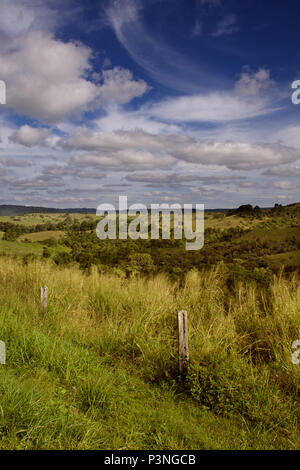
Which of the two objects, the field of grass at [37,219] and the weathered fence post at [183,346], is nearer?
the weathered fence post at [183,346]

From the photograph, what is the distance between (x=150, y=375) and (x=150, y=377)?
1.5 inches

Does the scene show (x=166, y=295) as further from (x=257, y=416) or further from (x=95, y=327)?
(x=257, y=416)

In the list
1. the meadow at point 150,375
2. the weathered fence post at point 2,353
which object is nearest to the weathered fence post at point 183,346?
the meadow at point 150,375

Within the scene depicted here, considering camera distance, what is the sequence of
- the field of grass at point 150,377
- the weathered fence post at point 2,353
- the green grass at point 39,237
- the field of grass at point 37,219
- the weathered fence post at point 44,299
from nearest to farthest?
the field of grass at point 150,377, the weathered fence post at point 2,353, the weathered fence post at point 44,299, the green grass at point 39,237, the field of grass at point 37,219

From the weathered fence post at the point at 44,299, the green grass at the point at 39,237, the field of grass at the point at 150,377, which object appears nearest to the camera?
the field of grass at the point at 150,377

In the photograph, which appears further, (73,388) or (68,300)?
(68,300)

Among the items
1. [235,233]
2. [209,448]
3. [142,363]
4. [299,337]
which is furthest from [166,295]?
[235,233]

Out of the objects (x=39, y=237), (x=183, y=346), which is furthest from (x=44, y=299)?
(x=39, y=237)

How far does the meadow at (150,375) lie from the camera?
9.78 ft

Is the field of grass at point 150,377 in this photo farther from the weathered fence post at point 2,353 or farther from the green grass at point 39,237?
the green grass at point 39,237

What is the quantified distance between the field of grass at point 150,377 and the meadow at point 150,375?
0.01m

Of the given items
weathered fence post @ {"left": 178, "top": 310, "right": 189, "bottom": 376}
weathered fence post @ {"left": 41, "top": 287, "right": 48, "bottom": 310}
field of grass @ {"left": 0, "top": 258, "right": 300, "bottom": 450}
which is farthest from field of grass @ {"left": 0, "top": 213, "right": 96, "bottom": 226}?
weathered fence post @ {"left": 178, "top": 310, "right": 189, "bottom": 376}

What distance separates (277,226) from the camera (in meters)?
44.9
